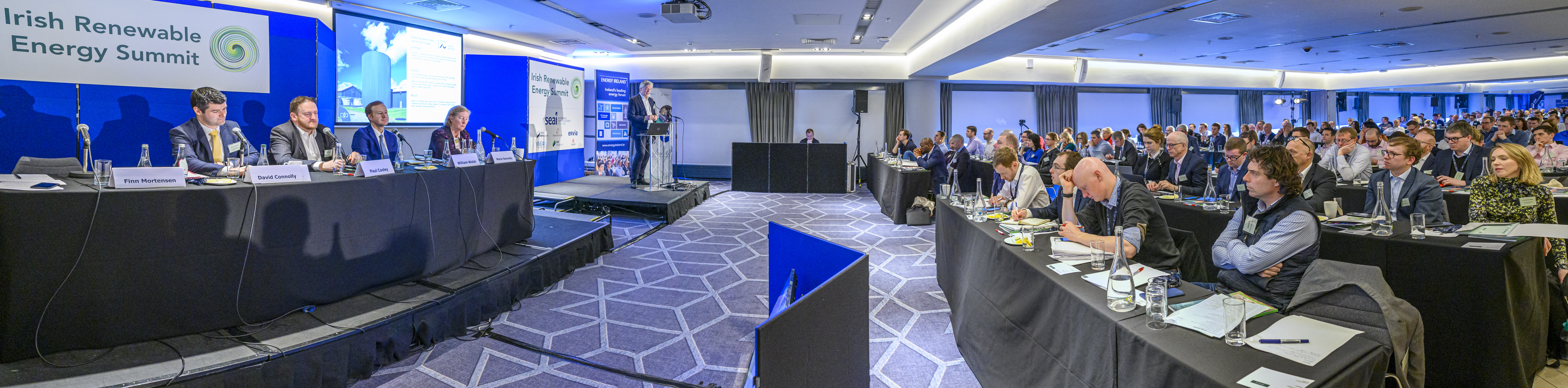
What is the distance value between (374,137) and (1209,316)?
503 centimetres

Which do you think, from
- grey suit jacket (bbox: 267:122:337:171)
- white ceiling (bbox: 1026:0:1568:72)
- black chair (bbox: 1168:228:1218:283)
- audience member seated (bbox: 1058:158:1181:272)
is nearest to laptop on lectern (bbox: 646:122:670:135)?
grey suit jacket (bbox: 267:122:337:171)

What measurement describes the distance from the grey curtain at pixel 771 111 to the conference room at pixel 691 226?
2.74 m

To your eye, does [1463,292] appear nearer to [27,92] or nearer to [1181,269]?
[1181,269]

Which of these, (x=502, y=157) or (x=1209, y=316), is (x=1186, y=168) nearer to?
(x=1209, y=316)

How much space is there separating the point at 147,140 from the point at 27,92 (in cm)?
77

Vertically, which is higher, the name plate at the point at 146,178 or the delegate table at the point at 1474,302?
the name plate at the point at 146,178

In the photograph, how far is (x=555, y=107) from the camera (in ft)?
33.1

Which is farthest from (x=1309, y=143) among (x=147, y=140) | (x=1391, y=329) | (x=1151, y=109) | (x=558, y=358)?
(x=1151, y=109)

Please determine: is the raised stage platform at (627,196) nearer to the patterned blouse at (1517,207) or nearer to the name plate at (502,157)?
the name plate at (502,157)

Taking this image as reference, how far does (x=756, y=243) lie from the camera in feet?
20.0

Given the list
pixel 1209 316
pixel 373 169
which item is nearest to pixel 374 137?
pixel 373 169

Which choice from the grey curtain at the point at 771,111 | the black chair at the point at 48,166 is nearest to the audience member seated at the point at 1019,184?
the black chair at the point at 48,166

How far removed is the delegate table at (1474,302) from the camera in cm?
246

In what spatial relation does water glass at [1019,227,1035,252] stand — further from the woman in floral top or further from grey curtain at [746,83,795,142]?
grey curtain at [746,83,795,142]
